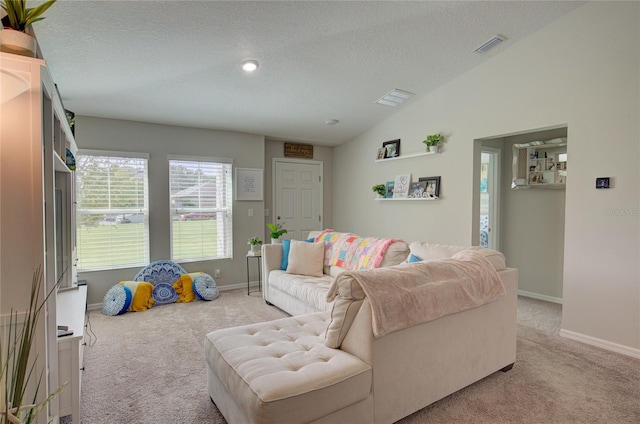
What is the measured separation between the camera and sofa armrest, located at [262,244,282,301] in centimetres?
410

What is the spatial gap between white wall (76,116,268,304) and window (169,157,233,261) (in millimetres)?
90

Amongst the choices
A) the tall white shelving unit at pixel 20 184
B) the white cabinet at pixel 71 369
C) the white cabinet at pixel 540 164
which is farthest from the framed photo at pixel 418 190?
the tall white shelving unit at pixel 20 184

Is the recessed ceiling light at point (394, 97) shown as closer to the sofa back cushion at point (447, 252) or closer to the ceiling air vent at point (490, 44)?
the ceiling air vent at point (490, 44)

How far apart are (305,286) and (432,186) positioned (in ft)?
6.91

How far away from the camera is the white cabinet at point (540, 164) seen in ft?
13.6

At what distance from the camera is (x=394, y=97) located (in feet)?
14.2

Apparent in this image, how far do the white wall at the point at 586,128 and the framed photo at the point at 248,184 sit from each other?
272 centimetres

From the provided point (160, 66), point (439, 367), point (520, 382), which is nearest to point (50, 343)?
point (439, 367)

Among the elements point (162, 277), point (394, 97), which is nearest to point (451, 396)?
point (394, 97)

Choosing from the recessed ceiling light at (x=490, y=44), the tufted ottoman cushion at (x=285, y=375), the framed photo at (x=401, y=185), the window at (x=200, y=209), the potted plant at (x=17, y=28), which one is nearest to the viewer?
the potted plant at (x=17, y=28)

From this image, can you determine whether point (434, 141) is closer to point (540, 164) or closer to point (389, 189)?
point (389, 189)

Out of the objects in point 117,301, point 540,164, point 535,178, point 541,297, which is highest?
point 540,164

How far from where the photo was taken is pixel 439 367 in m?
1.98

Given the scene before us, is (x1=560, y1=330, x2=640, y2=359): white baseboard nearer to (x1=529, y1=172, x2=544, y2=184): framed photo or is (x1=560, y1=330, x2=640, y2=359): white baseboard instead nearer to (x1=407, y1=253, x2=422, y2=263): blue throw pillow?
(x1=407, y1=253, x2=422, y2=263): blue throw pillow
